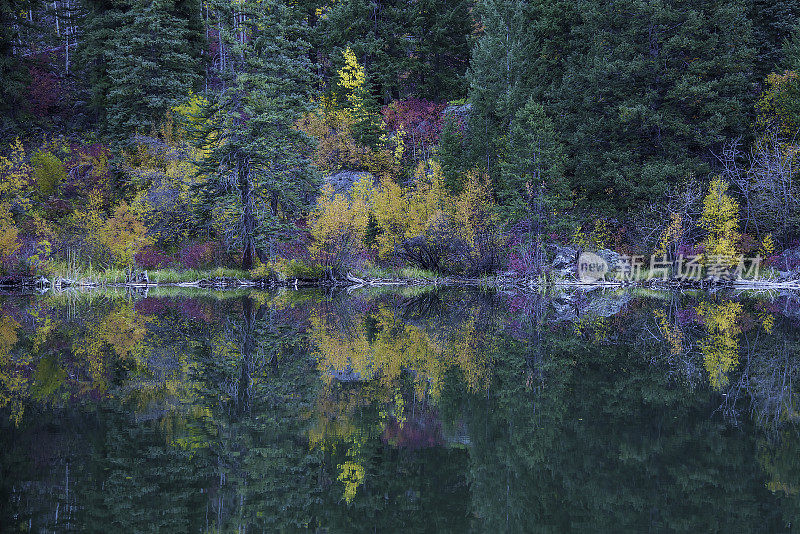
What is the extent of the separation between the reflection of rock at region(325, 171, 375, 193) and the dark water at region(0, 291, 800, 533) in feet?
77.5

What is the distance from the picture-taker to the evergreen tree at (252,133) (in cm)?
2888

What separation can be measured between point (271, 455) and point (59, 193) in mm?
36520

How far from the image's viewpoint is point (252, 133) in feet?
96.5

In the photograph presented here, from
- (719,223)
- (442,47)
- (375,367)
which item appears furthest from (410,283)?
(375,367)

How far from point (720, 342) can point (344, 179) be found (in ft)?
92.4

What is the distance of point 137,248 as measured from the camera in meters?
31.3

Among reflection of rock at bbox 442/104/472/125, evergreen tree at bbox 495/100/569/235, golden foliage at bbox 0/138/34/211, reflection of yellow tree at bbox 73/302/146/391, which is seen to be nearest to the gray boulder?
evergreen tree at bbox 495/100/569/235

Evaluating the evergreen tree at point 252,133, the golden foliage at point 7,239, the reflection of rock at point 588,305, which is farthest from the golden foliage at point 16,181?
the reflection of rock at point 588,305

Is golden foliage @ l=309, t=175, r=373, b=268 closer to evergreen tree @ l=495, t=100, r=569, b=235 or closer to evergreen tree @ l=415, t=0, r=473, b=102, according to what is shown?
evergreen tree @ l=495, t=100, r=569, b=235

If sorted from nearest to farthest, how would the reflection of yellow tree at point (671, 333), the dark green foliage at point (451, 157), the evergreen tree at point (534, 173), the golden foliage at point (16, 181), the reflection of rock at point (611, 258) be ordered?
the reflection of yellow tree at point (671, 333) → the evergreen tree at point (534, 173) → the reflection of rock at point (611, 258) → the golden foliage at point (16, 181) → the dark green foliage at point (451, 157)

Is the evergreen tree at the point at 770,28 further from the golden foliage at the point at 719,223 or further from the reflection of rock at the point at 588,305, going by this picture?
the reflection of rock at the point at 588,305

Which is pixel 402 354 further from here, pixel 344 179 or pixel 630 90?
pixel 344 179

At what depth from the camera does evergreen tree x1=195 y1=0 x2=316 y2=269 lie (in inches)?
1137

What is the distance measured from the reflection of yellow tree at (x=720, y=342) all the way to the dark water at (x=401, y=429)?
0.08m
